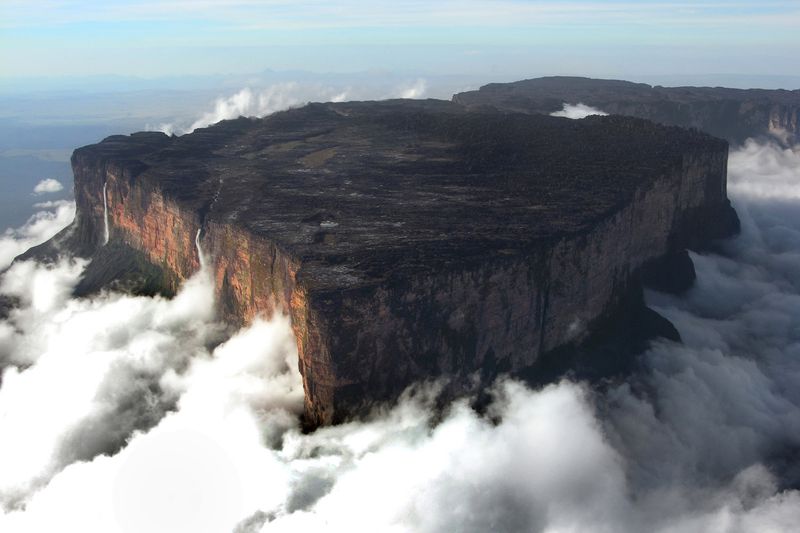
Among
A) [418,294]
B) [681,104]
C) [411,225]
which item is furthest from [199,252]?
[681,104]

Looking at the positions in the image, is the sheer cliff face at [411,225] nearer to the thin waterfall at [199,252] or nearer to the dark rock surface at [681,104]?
the thin waterfall at [199,252]

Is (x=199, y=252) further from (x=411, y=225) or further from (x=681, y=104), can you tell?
(x=681, y=104)

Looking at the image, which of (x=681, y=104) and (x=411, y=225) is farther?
(x=681, y=104)

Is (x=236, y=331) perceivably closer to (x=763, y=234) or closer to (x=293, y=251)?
(x=293, y=251)

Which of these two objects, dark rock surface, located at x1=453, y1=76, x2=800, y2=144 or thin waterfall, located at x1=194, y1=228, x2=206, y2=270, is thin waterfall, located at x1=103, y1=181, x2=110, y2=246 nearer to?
thin waterfall, located at x1=194, y1=228, x2=206, y2=270

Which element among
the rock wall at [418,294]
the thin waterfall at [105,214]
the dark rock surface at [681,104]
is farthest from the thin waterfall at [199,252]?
the dark rock surface at [681,104]

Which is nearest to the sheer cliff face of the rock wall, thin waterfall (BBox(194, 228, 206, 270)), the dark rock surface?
the rock wall

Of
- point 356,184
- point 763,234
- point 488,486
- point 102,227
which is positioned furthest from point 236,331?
point 763,234
